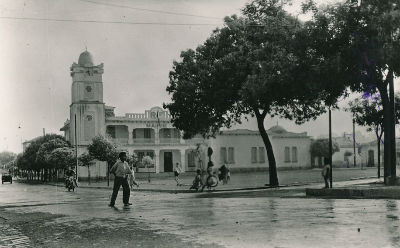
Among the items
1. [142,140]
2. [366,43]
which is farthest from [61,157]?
[366,43]

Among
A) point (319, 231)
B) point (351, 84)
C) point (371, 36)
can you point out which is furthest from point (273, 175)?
point (319, 231)

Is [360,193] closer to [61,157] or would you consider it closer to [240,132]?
[61,157]

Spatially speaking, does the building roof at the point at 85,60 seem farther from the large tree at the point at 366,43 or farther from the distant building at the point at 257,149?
the large tree at the point at 366,43

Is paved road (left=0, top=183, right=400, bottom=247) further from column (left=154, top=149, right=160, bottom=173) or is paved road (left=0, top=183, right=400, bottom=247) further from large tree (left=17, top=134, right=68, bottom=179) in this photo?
large tree (left=17, top=134, right=68, bottom=179)

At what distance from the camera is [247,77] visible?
2512cm

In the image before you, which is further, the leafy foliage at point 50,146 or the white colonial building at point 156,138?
the leafy foliage at point 50,146

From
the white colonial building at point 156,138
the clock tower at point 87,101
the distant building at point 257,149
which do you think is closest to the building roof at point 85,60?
the white colonial building at point 156,138

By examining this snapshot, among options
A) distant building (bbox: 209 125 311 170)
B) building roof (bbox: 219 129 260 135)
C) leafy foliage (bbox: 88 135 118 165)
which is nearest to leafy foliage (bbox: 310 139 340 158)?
distant building (bbox: 209 125 311 170)

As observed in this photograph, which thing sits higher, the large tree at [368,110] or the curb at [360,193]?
the large tree at [368,110]

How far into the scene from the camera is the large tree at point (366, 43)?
17547 millimetres

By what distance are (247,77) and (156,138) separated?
4014cm

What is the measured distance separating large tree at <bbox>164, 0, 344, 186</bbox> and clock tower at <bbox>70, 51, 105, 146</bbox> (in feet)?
98.8

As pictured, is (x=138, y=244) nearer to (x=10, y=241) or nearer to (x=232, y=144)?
(x=10, y=241)

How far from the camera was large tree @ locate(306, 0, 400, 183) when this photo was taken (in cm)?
1755
